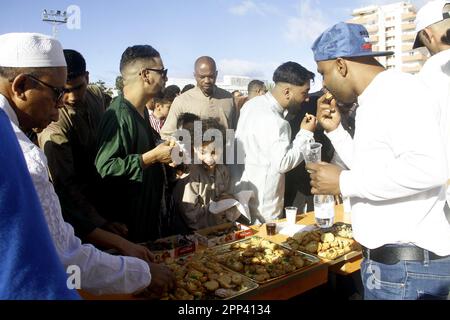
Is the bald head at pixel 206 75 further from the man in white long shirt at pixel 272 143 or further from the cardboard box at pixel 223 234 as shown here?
the cardboard box at pixel 223 234

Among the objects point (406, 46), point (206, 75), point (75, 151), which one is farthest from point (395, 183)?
point (406, 46)

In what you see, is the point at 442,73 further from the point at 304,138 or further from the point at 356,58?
the point at 304,138

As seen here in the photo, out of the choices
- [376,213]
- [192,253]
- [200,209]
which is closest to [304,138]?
[200,209]

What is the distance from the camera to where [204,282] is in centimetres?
182

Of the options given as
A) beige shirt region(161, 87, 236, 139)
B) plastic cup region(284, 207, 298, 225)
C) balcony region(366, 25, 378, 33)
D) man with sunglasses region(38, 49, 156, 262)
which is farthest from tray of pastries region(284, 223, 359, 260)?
balcony region(366, 25, 378, 33)

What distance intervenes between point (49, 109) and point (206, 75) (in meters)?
3.44

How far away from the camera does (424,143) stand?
4.11ft

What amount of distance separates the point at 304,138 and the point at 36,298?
9.23ft

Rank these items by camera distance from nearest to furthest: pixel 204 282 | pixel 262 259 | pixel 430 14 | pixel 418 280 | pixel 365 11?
pixel 418 280 < pixel 204 282 < pixel 262 259 < pixel 430 14 < pixel 365 11

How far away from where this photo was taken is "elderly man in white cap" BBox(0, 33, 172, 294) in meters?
1.11

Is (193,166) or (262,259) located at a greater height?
(193,166)

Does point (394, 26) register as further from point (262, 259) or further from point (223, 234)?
point (262, 259)

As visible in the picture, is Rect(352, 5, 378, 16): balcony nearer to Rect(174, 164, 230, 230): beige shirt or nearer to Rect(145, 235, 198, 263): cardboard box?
Rect(174, 164, 230, 230): beige shirt

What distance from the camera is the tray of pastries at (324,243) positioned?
7.27ft
